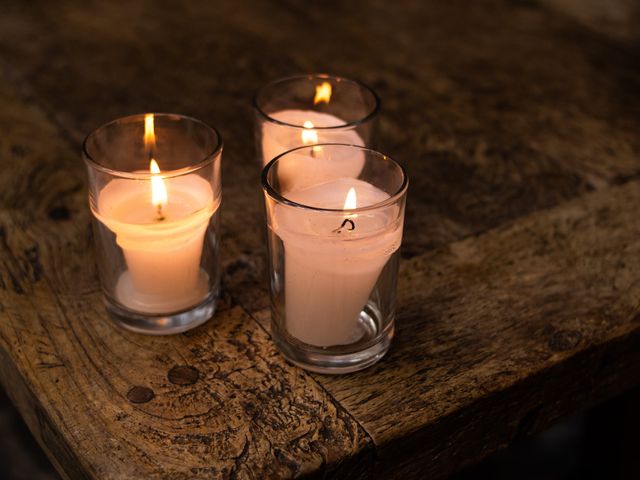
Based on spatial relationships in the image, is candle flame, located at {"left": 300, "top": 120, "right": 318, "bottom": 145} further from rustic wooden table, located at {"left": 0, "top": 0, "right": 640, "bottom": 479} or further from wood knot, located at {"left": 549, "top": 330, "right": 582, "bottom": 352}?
wood knot, located at {"left": 549, "top": 330, "right": 582, "bottom": 352}

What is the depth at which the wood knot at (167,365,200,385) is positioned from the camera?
0.65 metres

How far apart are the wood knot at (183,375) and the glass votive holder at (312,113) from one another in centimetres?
21

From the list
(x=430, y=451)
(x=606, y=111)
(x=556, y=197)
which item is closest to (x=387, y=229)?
(x=430, y=451)

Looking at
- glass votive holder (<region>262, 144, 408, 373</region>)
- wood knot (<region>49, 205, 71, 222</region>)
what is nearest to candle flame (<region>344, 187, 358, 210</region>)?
glass votive holder (<region>262, 144, 408, 373</region>)

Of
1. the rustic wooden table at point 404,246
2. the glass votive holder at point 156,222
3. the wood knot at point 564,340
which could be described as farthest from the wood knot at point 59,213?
the wood knot at point 564,340

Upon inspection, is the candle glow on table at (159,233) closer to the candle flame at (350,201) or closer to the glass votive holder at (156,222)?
the glass votive holder at (156,222)

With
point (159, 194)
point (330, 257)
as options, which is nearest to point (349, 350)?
point (330, 257)

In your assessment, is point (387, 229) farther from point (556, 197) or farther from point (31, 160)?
point (31, 160)

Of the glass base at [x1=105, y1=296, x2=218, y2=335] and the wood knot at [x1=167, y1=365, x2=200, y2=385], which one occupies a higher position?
the glass base at [x1=105, y1=296, x2=218, y2=335]

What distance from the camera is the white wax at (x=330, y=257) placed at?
23.7 inches

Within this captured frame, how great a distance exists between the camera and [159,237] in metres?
0.67

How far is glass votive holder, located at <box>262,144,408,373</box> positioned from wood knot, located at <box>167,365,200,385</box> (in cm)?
7

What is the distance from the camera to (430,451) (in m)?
0.65

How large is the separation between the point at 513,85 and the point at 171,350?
0.70 metres
